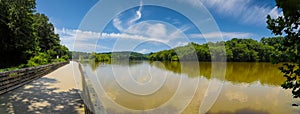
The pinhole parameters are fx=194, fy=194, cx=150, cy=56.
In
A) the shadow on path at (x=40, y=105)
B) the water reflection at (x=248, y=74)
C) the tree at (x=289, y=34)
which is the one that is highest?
the tree at (x=289, y=34)

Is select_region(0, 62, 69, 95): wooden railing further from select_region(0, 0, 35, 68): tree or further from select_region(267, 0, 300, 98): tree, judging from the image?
select_region(0, 0, 35, 68): tree

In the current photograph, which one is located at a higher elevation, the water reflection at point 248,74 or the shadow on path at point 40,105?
the shadow on path at point 40,105

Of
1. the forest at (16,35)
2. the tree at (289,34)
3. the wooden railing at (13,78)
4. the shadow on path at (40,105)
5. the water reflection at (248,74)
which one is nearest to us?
the tree at (289,34)

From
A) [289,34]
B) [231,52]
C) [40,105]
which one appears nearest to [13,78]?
[40,105]

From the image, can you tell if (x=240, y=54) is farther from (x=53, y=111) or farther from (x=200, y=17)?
(x=53, y=111)

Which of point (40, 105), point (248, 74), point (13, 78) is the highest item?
point (13, 78)

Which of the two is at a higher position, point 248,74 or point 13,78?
point 13,78

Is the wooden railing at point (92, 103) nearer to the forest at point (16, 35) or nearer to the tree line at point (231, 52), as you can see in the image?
the forest at point (16, 35)

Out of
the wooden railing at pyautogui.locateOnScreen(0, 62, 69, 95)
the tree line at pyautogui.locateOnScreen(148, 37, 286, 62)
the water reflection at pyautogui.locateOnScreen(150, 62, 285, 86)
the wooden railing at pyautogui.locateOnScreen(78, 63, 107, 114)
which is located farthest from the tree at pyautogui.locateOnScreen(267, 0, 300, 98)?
the tree line at pyautogui.locateOnScreen(148, 37, 286, 62)

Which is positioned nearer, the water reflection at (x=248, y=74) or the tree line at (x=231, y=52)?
the water reflection at (x=248, y=74)

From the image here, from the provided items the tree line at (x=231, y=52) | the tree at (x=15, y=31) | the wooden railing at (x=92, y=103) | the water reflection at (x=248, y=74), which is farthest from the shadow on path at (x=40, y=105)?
the tree line at (x=231, y=52)

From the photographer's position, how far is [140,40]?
13.7m

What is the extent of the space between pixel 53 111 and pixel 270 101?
10.7m

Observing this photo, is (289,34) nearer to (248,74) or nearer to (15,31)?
(15,31)
